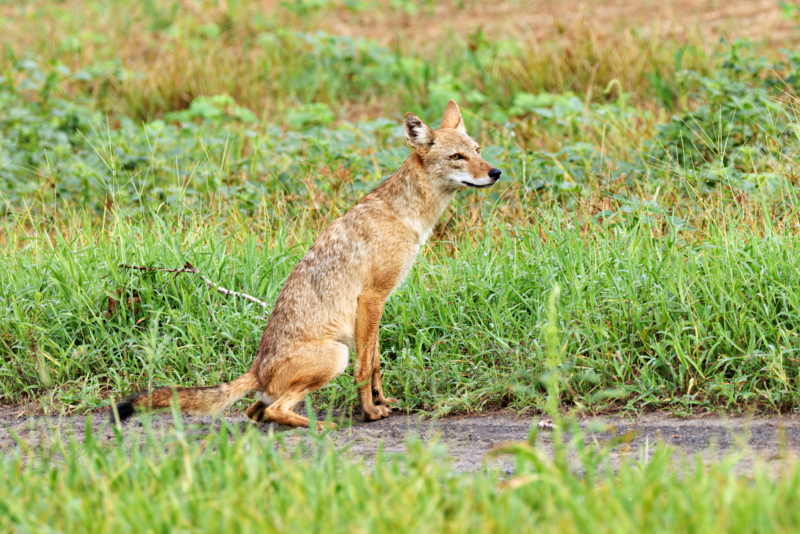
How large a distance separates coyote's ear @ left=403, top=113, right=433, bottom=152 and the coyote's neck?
0.08 m

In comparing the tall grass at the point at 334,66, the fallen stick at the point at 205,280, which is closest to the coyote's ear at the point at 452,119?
the fallen stick at the point at 205,280

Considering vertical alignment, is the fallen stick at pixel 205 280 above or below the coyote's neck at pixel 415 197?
below

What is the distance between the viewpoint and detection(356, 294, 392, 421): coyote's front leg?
188 inches

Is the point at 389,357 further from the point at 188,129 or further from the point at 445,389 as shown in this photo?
the point at 188,129

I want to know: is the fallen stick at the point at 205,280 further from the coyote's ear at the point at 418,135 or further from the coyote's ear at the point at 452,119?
the coyote's ear at the point at 452,119

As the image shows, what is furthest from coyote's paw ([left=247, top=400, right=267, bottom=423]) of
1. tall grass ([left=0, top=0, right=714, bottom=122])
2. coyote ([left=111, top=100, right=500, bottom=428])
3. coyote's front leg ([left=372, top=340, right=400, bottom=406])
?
tall grass ([left=0, top=0, right=714, bottom=122])

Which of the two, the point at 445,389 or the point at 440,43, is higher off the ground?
the point at 440,43

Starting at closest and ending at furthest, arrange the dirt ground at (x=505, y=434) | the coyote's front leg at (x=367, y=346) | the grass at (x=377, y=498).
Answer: the grass at (x=377, y=498) < the dirt ground at (x=505, y=434) < the coyote's front leg at (x=367, y=346)

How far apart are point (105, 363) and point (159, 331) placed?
41cm

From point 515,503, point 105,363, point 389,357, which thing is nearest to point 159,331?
point 105,363

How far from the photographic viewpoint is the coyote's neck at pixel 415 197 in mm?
5098

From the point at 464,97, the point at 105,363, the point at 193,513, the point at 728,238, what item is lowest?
the point at 105,363

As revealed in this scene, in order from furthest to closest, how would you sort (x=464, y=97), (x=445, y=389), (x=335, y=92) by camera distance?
(x=335, y=92), (x=464, y=97), (x=445, y=389)

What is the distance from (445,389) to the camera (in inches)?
196
